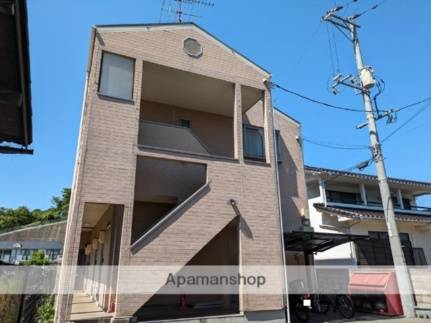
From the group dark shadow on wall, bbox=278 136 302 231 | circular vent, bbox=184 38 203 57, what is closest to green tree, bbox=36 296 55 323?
circular vent, bbox=184 38 203 57

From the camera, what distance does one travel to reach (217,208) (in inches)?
342

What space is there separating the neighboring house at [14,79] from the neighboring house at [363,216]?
491 inches

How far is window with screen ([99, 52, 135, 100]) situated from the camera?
856 cm

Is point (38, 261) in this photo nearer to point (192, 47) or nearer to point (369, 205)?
point (192, 47)

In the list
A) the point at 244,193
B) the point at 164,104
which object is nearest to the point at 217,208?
the point at 244,193

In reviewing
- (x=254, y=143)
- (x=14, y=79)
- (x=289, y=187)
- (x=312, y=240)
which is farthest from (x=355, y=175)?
(x=14, y=79)

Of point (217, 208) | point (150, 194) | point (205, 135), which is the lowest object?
point (217, 208)

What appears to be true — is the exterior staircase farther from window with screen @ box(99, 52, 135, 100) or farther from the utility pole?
the utility pole

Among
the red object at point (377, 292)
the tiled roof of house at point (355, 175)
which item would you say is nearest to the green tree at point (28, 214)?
the tiled roof of house at point (355, 175)

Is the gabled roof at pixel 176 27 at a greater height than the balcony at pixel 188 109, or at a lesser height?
greater

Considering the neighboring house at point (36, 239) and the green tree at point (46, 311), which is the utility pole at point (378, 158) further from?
the neighboring house at point (36, 239)

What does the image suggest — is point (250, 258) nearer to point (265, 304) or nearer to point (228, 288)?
point (265, 304)

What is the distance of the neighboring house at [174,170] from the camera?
7660mm

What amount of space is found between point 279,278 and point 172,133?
530 cm
